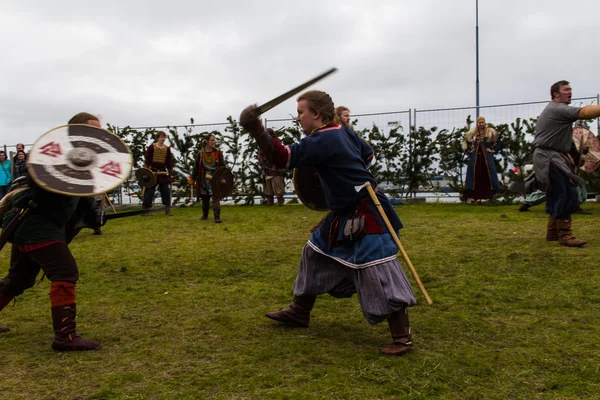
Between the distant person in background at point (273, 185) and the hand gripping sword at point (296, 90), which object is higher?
the hand gripping sword at point (296, 90)

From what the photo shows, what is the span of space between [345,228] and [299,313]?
2.56 ft

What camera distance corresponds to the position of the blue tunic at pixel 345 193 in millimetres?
3268

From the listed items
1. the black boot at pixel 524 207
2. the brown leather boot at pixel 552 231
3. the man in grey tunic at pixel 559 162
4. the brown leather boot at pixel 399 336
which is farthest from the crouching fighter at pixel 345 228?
the black boot at pixel 524 207

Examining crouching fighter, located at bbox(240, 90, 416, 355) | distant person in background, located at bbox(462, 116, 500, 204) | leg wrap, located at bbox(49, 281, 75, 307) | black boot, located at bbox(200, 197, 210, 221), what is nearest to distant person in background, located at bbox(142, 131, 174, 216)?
black boot, located at bbox(200, 197, 210, 221)

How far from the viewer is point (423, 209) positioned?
1198 centimetres

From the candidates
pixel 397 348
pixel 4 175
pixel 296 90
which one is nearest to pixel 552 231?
pixel 397 348

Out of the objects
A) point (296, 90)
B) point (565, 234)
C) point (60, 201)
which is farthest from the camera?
point (565, 234)

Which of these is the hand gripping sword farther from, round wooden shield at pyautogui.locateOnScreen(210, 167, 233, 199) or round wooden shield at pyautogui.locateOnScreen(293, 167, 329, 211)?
round wooden shield at pyautogui.locateOnScreen(210, 167, 233, 199)

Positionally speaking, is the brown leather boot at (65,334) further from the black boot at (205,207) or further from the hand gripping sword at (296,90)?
the black boot at (205,207)

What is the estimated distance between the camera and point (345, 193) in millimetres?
3412

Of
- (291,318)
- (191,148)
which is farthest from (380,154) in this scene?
(291,318)

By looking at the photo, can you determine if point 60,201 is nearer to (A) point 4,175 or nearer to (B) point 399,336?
(B) point 399,336

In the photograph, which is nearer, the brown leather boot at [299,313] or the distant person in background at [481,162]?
the brown leather boot at [299,313]

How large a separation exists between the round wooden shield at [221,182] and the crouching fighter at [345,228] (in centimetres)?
617
